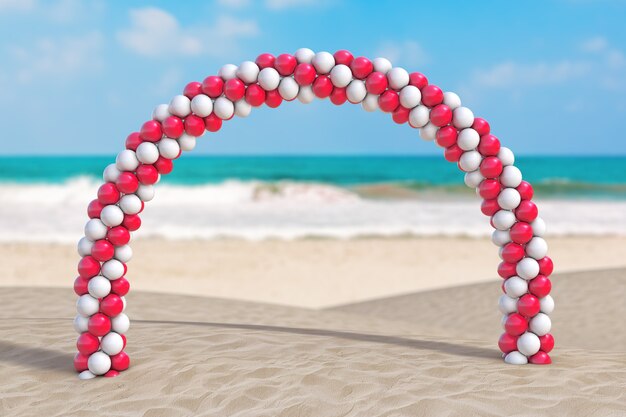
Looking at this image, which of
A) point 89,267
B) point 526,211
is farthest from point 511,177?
point 89,267

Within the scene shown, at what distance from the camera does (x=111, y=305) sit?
15.4 ft

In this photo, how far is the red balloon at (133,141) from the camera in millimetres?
4750

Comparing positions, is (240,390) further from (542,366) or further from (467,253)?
(467,253)

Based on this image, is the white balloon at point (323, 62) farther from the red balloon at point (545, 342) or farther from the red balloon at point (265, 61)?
the red balloon at point (545, 342)

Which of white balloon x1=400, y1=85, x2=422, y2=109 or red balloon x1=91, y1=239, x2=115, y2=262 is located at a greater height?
white balloon x1=400, y1=85, x2=422, y2=109

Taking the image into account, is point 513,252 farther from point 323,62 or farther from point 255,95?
point 255,95

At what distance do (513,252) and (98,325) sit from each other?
2977mm

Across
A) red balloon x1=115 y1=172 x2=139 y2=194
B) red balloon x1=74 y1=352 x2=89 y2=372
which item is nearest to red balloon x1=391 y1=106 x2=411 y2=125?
red balloon x1=115 y1=172 x2=139 y2=194

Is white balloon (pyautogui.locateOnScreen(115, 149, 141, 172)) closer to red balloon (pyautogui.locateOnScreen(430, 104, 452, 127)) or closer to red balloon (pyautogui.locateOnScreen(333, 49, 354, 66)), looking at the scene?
red balloon (pyautogui.locateOnScreen(333, 49, 354, 66))

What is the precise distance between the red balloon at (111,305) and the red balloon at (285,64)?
1.96 metres

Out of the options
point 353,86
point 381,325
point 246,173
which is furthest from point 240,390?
point 246,173

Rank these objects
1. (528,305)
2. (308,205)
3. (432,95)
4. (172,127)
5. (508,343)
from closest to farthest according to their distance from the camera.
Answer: (172,127)
(432,95)
(528,305)
(508,343)
(308,205)

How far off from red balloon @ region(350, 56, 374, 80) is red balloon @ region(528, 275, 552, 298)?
1.92 metres

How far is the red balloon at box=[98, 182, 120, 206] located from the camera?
4664 mm
